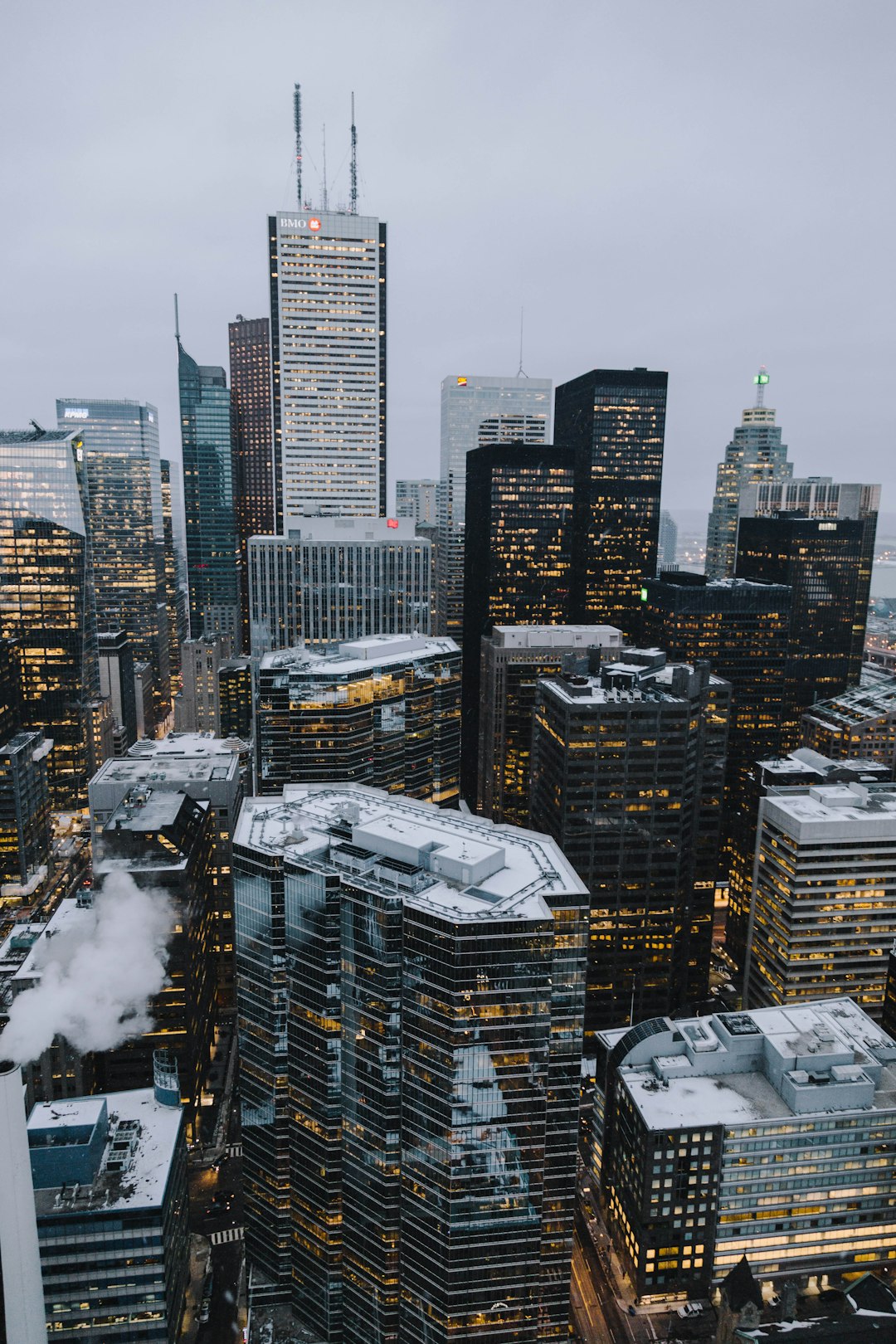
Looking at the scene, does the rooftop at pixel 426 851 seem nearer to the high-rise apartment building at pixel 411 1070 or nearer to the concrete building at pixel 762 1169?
the high-rise apartment building at pixel 411 1070

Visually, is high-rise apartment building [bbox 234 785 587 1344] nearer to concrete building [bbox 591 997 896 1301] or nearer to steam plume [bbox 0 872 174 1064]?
steam plume [bbox 0 872 174 1064]

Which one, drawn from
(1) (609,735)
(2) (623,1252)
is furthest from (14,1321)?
(1) (609,735)

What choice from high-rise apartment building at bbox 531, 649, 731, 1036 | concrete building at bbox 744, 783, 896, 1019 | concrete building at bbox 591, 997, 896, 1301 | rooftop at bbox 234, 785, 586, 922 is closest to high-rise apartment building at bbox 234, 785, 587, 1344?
rooftop at bbox 234, 785, 586, 922

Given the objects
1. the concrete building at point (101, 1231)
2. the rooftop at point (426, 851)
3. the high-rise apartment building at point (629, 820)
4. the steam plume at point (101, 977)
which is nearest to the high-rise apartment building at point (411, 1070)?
the rooftop at point (426, 851)

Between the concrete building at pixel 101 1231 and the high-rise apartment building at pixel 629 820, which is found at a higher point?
the high-rise apartment building at pixel 629 820

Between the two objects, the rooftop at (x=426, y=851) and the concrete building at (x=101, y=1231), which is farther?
the concrete building at (x=101, y=1231)

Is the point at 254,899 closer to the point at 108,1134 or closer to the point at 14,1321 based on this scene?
the point at 108,1134
